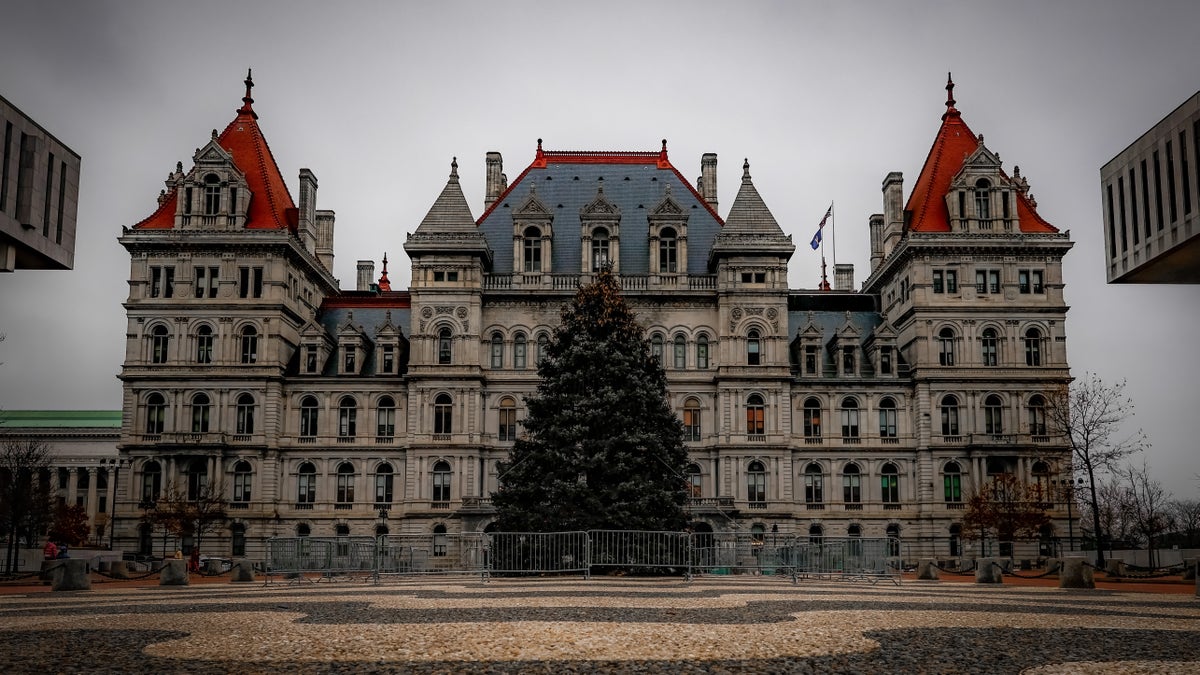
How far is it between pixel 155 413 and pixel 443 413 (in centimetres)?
1592

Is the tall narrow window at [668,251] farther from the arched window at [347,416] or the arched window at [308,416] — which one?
the arched window at [308,416]

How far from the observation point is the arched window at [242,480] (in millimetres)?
62031

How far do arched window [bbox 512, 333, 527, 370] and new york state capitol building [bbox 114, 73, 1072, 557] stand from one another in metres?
0.16

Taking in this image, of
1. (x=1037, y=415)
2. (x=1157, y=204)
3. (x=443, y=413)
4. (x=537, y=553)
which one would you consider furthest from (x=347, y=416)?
(x=1157, y=204)

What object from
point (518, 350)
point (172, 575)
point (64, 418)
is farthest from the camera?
point (64, 418)

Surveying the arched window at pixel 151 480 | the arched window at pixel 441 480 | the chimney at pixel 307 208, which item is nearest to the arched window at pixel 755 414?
the arched window at pixel 441 480

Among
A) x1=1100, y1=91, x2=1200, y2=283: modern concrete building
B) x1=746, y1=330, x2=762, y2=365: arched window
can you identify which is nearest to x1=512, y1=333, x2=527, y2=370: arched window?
x1=746, y1=330, x2=762, y2=365: arched window

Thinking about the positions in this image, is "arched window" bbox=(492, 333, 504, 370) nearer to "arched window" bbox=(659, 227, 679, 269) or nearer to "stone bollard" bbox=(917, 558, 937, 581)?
"arched window" bbox=(659, 227, 679, 269)

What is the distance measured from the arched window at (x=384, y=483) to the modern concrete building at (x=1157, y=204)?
4721cm

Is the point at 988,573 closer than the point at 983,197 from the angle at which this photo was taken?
Yes

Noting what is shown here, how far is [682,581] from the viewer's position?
32.5 metres

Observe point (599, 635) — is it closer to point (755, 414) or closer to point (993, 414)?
point (755, 414)

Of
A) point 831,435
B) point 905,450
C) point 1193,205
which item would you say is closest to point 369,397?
point 831,435

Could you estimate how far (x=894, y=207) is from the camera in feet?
226
